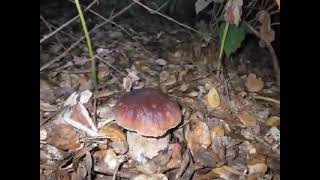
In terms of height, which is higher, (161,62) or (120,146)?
(161,62)

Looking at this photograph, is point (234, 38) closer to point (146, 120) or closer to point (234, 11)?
point (234, 11)

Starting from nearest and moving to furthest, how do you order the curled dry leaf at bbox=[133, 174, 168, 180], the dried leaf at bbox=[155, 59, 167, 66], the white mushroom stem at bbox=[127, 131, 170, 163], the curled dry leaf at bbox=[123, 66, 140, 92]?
the curled dry leaf at bbox=[133, 174, 168, 180], the white mushroom stem at bbox=[127, 131, 170, 163], the curled dry leaf at bbox=[123, 66, 140, 92], the dried leaf at bbox=[155, 59, 167, 66]

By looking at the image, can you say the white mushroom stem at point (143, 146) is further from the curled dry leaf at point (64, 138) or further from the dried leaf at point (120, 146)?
the curled dry leaf at point (64, 138)

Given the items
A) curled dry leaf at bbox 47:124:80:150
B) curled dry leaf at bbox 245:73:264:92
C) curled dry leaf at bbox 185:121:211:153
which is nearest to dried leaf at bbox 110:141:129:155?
curled dry leaf at bbox 47:124:80:150

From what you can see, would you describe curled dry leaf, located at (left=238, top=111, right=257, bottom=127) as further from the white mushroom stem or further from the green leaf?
the white mushroom stem

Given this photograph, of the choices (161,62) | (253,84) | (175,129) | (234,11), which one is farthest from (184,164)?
(161,62)

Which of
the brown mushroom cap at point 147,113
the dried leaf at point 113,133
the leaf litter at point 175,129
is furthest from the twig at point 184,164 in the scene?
the dried leaf at point 113,133
